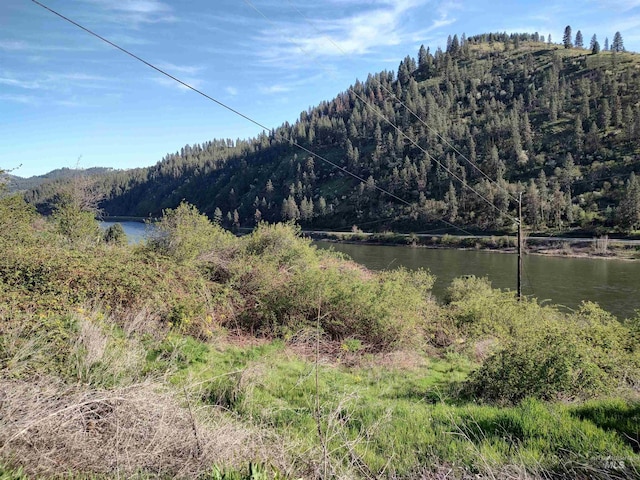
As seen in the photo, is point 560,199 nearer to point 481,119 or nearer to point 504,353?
point 481,119

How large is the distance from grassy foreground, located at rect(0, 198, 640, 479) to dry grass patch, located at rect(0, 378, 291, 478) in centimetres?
2

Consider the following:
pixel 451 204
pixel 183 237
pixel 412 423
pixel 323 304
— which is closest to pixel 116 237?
pixel 183 237

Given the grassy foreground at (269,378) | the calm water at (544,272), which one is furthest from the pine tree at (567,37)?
the grassy foreground at (269,378)

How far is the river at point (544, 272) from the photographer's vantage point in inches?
1235

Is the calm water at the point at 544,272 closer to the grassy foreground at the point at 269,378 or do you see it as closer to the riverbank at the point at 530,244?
the riverbank at the point at 530,244

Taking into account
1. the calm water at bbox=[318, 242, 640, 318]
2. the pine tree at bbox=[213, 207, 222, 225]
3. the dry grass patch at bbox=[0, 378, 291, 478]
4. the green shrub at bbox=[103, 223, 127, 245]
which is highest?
the pine tree at bbox=[213, 207, 222, 225]

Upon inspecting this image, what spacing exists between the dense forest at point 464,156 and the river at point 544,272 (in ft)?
42.0

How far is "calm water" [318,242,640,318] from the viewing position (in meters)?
31.5

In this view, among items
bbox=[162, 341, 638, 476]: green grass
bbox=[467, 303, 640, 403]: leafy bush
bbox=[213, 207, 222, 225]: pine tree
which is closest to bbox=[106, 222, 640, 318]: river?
bbox=[213, 207, 222, 225]: pine tree

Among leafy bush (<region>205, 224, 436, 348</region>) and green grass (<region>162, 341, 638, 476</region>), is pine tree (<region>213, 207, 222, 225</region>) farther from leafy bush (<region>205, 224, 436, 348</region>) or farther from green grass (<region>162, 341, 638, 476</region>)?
green grass (<region>162, 341, 638, 476</region>)

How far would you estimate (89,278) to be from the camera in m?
8.81

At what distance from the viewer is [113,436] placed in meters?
3.55

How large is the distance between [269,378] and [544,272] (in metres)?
44.9

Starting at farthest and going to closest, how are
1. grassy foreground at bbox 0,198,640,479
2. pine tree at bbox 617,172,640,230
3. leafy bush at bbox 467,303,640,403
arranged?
pine tree at bbox 617,172,640,230 → leafy bush at bbox 467,303,640,403 → grassy foreground at bbox 0,198,640,479
